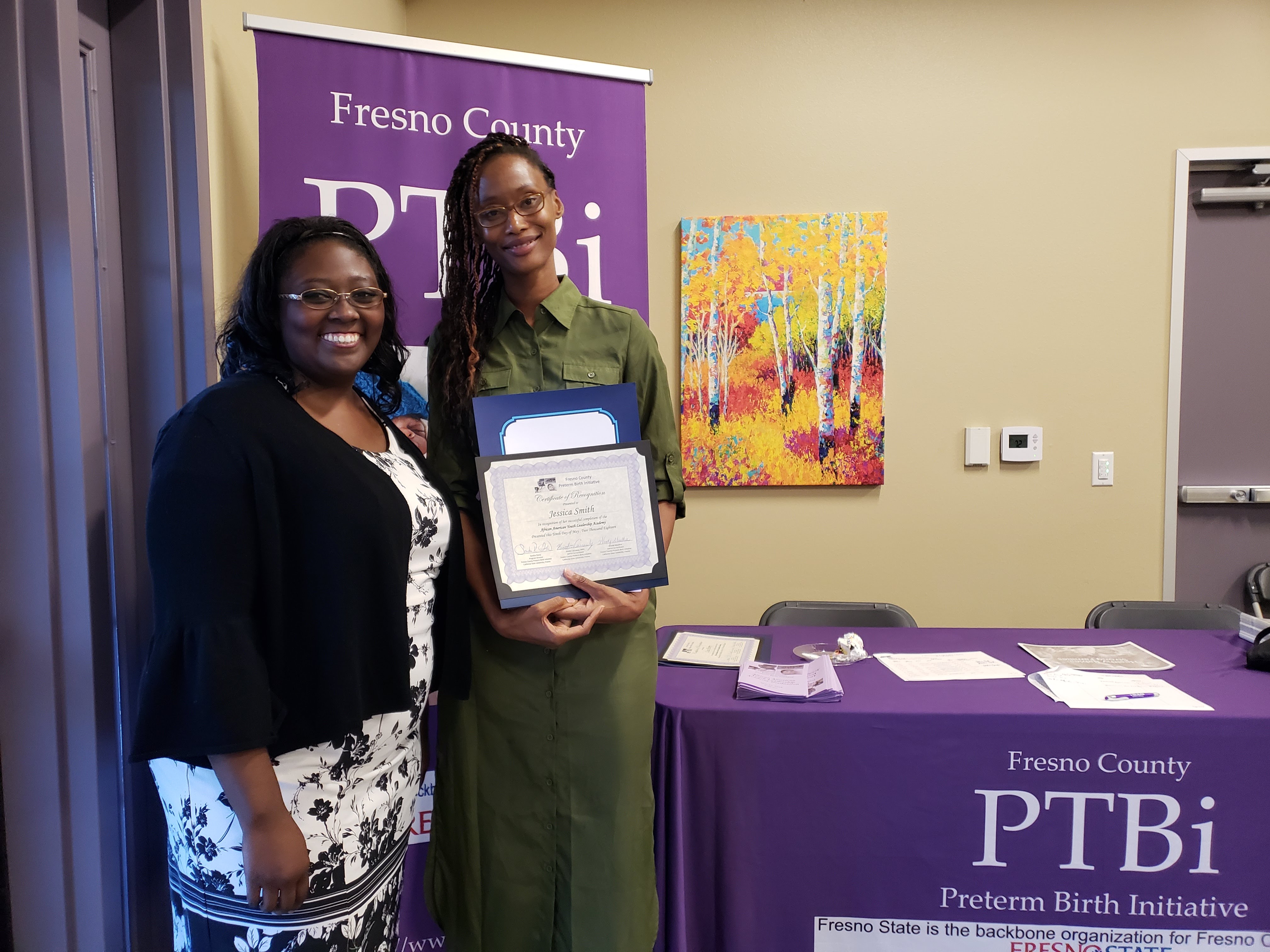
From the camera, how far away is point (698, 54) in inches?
119

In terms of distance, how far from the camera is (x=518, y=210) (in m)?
1.36

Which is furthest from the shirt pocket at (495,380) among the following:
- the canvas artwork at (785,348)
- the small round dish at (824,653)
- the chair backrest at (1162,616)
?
the chair backrest at (1162,616)

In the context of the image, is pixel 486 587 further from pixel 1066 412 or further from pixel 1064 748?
pixel 1066 412

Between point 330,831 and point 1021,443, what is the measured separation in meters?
2.92

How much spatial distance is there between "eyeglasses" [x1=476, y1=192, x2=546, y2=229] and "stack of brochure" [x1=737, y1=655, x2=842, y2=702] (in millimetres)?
1118

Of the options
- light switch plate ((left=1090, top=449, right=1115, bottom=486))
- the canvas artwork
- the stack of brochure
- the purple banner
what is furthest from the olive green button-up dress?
light switch plate ((left=1090, top=449, right=1115, bottom=486))

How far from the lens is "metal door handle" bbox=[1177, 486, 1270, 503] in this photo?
3.02m

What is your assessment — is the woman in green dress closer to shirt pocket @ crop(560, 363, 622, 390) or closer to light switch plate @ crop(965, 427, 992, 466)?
shirt pocket @ crop(560, 363, 622, 390)

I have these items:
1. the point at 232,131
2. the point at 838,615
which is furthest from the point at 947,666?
the point at 232,131

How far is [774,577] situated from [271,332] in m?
2.45

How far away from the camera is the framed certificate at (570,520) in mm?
1286

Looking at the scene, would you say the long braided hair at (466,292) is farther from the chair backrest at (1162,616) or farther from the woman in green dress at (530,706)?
the chair backrest at (1162,616)

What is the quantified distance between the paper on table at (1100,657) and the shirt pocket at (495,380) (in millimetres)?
1539

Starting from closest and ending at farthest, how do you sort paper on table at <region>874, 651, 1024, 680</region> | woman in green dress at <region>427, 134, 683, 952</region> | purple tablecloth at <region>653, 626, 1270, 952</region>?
woman in green dress at <region>427, 134, 683, 952</region>, purple tablecloth at <region>653, 626, 1270, 952</region>, paper on table at <region>874, 651, 1024, 680</region>
